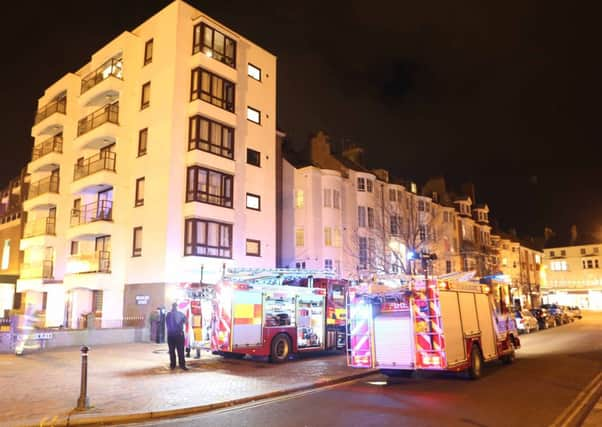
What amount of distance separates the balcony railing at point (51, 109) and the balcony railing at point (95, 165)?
587 centimetres

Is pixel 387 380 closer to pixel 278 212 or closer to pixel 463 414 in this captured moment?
pixel 463 414

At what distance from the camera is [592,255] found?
250ft

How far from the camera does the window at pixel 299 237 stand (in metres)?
35.9

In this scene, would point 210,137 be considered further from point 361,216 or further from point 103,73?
point 361,216

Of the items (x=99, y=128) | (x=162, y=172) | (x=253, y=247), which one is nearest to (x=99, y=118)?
(x=99, y=128)

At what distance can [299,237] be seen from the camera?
36.1 m

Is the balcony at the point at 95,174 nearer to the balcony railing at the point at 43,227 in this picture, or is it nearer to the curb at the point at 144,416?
the balcony railing at the point at 43,227

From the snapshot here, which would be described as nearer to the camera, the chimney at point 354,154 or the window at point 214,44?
the window at point 214,44

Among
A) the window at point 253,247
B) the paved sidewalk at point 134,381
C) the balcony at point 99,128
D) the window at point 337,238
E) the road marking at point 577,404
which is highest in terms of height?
the balcony at point 99,128

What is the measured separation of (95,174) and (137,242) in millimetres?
5347

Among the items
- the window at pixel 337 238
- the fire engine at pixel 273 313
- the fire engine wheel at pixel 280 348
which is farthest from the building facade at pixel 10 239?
the fire engine wheel at pixel 280 348

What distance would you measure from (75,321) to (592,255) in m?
74.7

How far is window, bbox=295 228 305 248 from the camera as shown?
35.9 metres

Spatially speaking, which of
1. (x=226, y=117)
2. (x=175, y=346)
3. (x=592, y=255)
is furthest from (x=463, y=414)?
(x=592, y=255)
